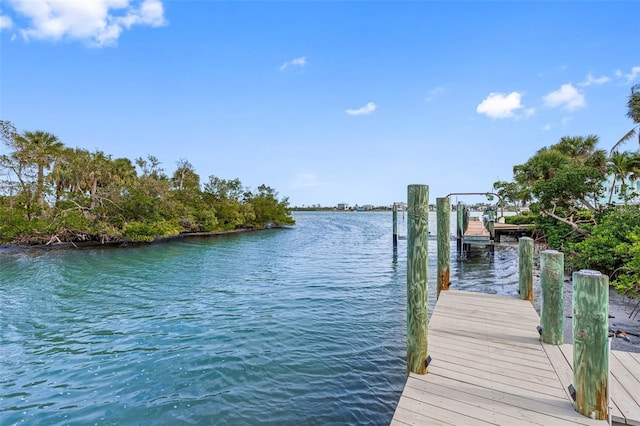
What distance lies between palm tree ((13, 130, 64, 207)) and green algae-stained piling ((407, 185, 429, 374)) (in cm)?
3199

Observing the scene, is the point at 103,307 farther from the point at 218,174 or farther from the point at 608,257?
the point at 218,174

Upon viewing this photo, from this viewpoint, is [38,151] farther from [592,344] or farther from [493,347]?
[592,344]

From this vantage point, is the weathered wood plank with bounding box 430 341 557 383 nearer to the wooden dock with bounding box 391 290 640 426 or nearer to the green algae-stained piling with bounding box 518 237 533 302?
the wooden dock with bounding box 391 290 640 426

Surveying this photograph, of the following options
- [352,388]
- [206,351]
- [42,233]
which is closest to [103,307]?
[206,351]

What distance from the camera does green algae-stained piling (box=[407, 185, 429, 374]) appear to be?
4.02 meters

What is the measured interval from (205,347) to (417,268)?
Result: 507cm

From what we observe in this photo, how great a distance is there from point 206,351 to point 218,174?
135ft

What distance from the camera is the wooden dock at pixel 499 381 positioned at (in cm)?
301

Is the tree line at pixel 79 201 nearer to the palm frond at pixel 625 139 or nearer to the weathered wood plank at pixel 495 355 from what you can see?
the weathered wood plank at pixel 495 355

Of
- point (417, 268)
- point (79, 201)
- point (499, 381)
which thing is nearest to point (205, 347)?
point (417, 268)

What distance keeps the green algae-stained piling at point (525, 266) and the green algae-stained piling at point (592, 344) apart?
399cm

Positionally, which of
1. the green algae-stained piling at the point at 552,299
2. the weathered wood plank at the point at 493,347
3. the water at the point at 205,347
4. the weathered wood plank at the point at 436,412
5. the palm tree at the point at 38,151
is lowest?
the water at the point at 205,347

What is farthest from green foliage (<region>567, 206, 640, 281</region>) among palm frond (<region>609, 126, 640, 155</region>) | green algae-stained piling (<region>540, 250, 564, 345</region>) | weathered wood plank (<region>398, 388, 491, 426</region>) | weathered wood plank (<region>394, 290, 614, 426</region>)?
palm frond (<region>609, 126, 640, 155</region>)

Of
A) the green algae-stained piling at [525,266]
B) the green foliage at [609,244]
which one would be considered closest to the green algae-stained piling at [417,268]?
the green algae-stained piling at [525,266]
